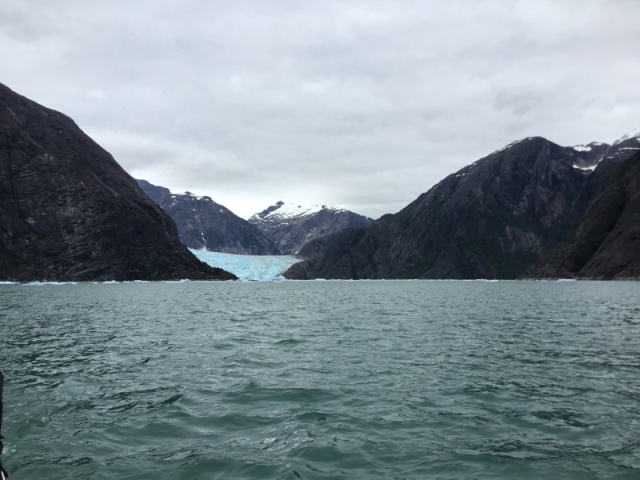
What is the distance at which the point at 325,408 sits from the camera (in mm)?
19234

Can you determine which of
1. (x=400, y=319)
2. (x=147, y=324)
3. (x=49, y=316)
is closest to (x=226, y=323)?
(x=147, y=324)

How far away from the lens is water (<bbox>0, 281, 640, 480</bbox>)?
13727mm

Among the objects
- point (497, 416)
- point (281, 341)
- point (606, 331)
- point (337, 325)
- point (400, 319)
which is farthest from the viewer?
point (400, 319)

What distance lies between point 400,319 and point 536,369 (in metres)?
29.4

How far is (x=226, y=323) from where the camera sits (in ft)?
176

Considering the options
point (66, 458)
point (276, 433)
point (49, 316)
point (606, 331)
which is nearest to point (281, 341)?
point (276, 433)

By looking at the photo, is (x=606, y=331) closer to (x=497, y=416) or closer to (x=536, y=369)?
(x=536, y=369)

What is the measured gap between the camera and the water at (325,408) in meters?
13.7

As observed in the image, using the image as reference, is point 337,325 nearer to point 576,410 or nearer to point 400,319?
point 400,319

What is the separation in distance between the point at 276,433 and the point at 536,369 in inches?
670

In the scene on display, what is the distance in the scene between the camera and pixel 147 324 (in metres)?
52.0

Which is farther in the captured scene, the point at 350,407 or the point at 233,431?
Answer: the point at 350,407

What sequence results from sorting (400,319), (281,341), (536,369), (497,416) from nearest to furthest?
(497,416) < (536,369) < (281,341) < (400,319)

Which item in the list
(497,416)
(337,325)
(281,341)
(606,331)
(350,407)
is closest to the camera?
(497,416)
